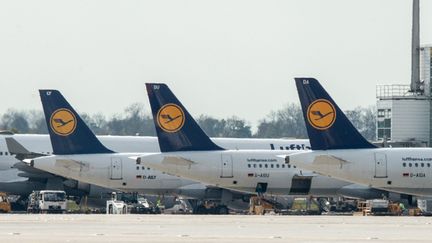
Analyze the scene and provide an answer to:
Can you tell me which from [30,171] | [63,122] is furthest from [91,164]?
[30,171]

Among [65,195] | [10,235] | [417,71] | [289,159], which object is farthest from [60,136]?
[10,235]

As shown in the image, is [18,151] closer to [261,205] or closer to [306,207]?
[261,205]

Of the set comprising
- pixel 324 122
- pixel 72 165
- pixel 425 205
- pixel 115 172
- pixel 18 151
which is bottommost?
pixel 425 205

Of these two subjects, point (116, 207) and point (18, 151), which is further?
point (18, 151)

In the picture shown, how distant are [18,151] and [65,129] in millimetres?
4976

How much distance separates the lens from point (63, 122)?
97812 mm

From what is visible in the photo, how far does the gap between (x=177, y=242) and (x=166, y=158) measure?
134 feet

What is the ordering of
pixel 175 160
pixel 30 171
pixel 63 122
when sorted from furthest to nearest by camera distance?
pixel 30 171 → pixel 63 122 → pixel 175 160

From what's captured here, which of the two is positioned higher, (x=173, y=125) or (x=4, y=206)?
(x=173, y=125)

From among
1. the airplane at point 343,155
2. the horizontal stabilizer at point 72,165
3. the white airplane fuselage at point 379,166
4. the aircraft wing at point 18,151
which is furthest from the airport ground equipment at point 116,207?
the white airplane fuselage at point 379,166

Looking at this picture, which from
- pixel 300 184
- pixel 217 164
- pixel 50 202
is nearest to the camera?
pixel 217 164

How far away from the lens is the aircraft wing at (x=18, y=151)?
10026 centimetres

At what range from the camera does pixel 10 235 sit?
176 ft

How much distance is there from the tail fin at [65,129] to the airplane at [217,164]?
6.46m
